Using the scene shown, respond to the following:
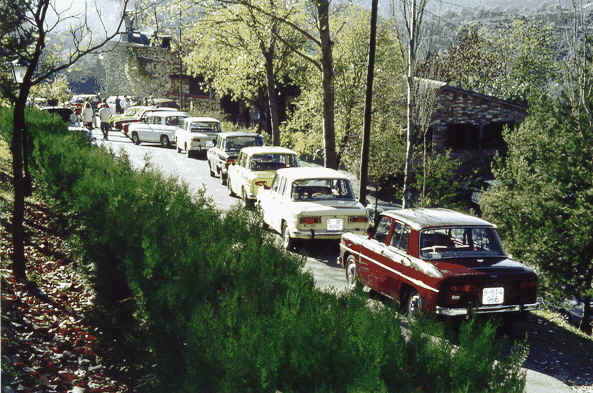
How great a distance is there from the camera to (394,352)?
3861 mm

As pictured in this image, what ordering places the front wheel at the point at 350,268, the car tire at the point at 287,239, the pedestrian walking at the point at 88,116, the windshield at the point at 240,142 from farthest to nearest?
1. the pedestrian walking at the point at 88,116
2. the windshield at the point at 240,142
3. the car tire at the point at 287,239
4. the front wheel at the point at 350,268

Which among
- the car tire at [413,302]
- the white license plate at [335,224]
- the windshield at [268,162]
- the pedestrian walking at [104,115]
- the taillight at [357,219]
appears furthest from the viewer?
the pedestrian walking at [104,115]

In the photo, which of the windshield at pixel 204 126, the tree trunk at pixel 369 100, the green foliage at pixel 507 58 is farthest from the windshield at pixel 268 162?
the green foliage at pixel 507 58

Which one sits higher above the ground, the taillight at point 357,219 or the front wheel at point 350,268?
the taillight at point 357,219

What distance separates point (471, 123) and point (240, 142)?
1622cm

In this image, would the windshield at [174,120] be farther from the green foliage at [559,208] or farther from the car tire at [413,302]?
the car tire at [413,302]

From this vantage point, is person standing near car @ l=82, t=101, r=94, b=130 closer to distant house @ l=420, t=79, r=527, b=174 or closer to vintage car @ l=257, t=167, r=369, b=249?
distant house @ l=420, t=79, r=527, b=174

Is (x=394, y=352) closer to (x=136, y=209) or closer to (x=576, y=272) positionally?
(x=136, y=209)

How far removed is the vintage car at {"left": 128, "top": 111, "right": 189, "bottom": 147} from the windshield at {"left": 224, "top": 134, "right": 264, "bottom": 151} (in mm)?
12962

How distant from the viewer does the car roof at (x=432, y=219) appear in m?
8.45

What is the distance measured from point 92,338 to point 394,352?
5.59 metres

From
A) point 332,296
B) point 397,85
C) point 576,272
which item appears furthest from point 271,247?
point 397,85

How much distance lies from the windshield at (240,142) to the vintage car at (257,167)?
136 inches

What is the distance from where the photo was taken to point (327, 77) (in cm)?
1953
